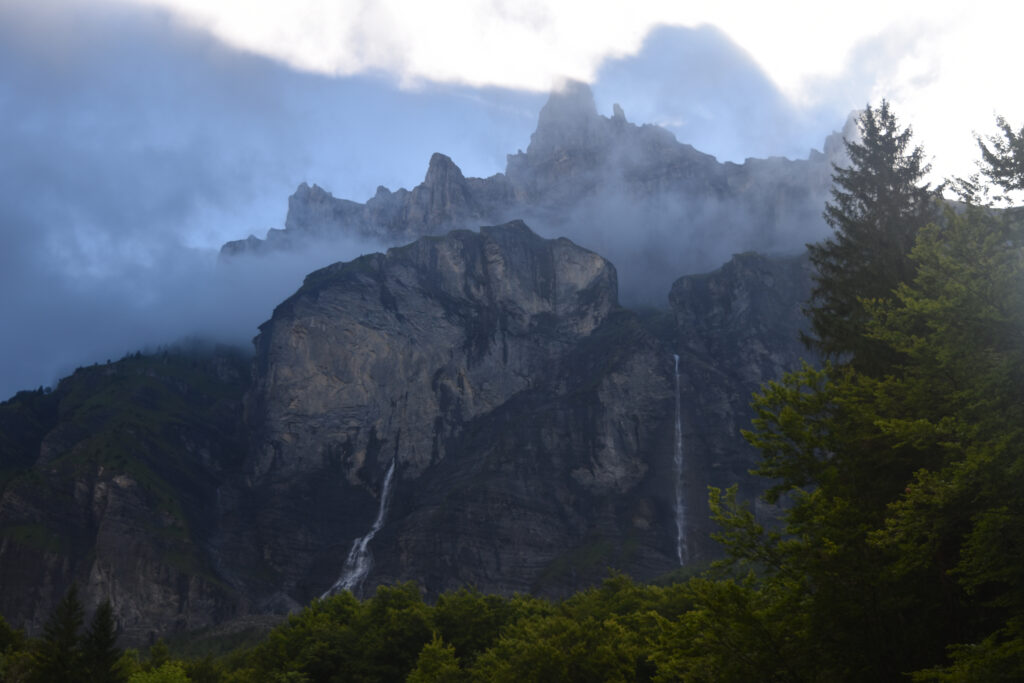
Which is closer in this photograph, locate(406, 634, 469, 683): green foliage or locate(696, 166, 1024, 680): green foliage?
locate(696, 166, 1024, 680): green foliage

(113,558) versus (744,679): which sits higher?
(744,679)

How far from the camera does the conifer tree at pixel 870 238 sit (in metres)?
32.8

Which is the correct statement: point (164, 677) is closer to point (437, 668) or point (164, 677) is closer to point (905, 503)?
point (437, 668)

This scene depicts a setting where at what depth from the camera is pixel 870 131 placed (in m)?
39.6

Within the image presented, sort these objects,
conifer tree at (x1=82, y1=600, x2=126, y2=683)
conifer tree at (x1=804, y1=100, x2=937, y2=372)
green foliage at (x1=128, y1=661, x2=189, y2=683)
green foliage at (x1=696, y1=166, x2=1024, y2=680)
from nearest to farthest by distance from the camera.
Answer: green foliage at (x1=696, y1=166, x2=1024, y2=680) → conifer tree at (x1=804, y1=100, x2=937, y2=372) → green foliage at (x1=128, y1=661, x2=189, y2=683) → conifer tree at (x1=82, y1=600, x2=126, y2=683)

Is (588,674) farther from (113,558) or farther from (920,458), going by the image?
(113,558)

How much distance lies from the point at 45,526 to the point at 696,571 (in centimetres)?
15458

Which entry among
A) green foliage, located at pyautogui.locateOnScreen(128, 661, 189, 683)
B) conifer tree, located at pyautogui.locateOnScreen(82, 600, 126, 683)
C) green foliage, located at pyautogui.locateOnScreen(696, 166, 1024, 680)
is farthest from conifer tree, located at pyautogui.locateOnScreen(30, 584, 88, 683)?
green foliage, located at pyautogui.locateOnScreen(696, 166, 1024, 680)

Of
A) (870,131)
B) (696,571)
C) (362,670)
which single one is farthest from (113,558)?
(870,131)

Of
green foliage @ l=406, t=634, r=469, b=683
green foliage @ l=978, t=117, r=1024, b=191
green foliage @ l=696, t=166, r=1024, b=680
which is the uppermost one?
green foliage @ l=978, t=117, r=1024, b=191

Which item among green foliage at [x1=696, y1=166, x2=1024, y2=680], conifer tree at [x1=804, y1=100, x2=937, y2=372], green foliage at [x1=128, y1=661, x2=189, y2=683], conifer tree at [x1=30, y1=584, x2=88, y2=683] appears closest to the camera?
green foliage at [x1=696, y1=166, x2=1024, y2=680]

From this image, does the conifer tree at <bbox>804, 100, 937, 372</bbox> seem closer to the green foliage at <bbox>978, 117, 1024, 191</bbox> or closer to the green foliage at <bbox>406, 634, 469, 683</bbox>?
the green foliage at <bbox>978, 117, 1024, 191</bbox>

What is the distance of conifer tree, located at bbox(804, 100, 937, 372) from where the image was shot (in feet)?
107

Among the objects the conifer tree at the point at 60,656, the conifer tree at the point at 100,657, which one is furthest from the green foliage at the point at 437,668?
the conifer tree at the point at 60,656
